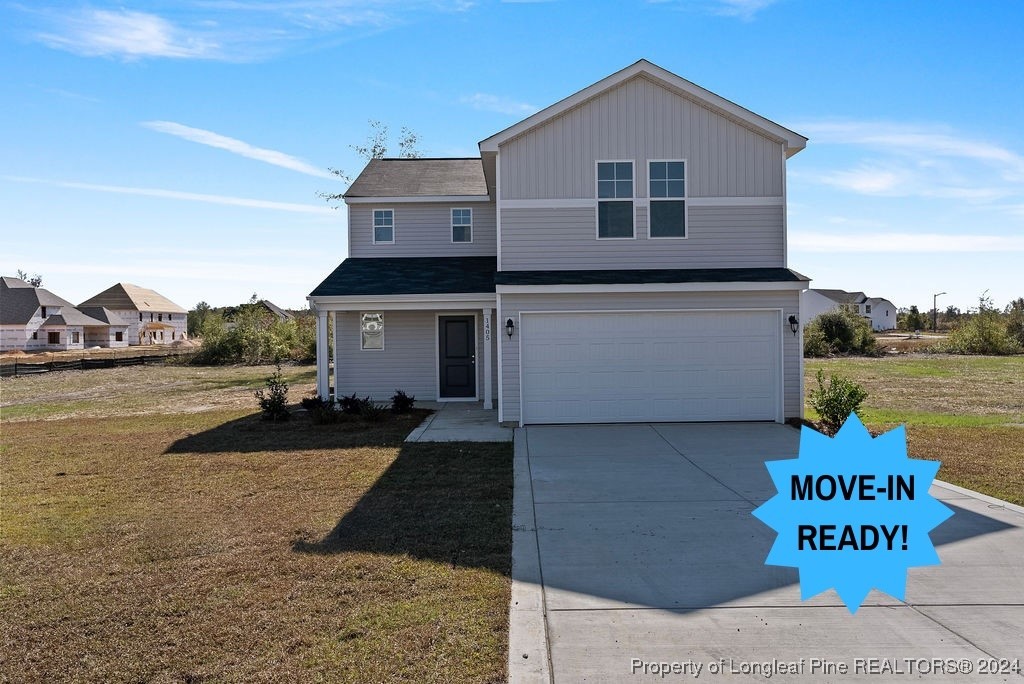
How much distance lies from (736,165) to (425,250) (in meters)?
8.18

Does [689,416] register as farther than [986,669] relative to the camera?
Yes

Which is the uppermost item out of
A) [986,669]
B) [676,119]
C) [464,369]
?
[676,119]

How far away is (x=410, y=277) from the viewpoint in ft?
54.3

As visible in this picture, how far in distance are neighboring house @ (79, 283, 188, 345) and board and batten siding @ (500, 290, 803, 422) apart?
67572 millimetres

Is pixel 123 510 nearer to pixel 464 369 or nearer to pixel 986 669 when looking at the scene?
pixel 986 669

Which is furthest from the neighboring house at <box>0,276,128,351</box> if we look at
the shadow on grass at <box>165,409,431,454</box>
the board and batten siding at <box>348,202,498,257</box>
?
the shadow on grass at <box>165,409,431,454</box>

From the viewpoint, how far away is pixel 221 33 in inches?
504

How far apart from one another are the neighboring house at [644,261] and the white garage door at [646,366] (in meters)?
0.03

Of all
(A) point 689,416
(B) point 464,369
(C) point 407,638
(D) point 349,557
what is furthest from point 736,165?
(C) point 407,638

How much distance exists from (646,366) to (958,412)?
297 inches

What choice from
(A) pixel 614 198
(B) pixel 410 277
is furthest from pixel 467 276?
(A) pixel 614 198

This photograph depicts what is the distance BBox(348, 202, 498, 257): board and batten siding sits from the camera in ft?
60.3

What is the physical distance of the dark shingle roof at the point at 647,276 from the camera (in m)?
12.8

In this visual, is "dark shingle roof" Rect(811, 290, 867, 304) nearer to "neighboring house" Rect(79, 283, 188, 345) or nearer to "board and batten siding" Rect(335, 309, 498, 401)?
"board and batten siding" Rect(335, 309, 498, 401)
